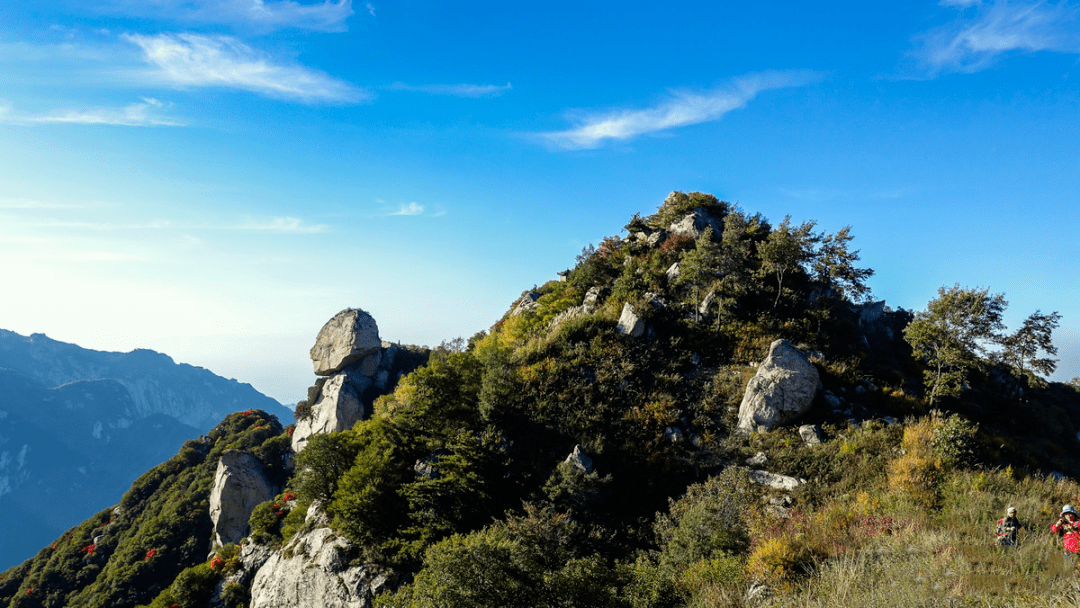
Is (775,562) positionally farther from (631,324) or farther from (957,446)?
(631,324)

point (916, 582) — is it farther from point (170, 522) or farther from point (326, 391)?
point (170, 522)

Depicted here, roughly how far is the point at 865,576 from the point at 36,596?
64.8 metres

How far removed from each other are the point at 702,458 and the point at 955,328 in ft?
44.1

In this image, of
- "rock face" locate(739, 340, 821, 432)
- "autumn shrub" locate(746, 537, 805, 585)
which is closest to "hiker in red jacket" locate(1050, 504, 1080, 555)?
"autumn shrub" locate(746, 537, 805, 585)

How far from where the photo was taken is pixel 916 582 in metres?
8.20

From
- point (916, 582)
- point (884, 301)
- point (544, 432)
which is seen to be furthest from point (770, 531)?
point (884, 301)

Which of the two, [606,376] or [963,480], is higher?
[606,376]

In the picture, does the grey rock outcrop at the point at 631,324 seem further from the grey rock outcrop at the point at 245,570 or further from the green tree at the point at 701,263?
the grey rock outcrop at the point at 245,570

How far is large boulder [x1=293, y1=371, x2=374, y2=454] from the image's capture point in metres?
42.6

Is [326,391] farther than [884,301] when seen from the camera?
Yes

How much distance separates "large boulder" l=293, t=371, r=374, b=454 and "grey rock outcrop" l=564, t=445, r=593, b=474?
29.8m

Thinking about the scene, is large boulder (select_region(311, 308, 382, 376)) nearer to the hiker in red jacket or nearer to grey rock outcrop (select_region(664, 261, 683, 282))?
grey rock outcrop (select_region(664, 261, 683, 282))

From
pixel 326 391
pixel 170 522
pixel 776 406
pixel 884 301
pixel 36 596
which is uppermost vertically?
pixel 884 301

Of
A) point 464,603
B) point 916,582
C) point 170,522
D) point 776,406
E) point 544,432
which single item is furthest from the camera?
point 170,522
